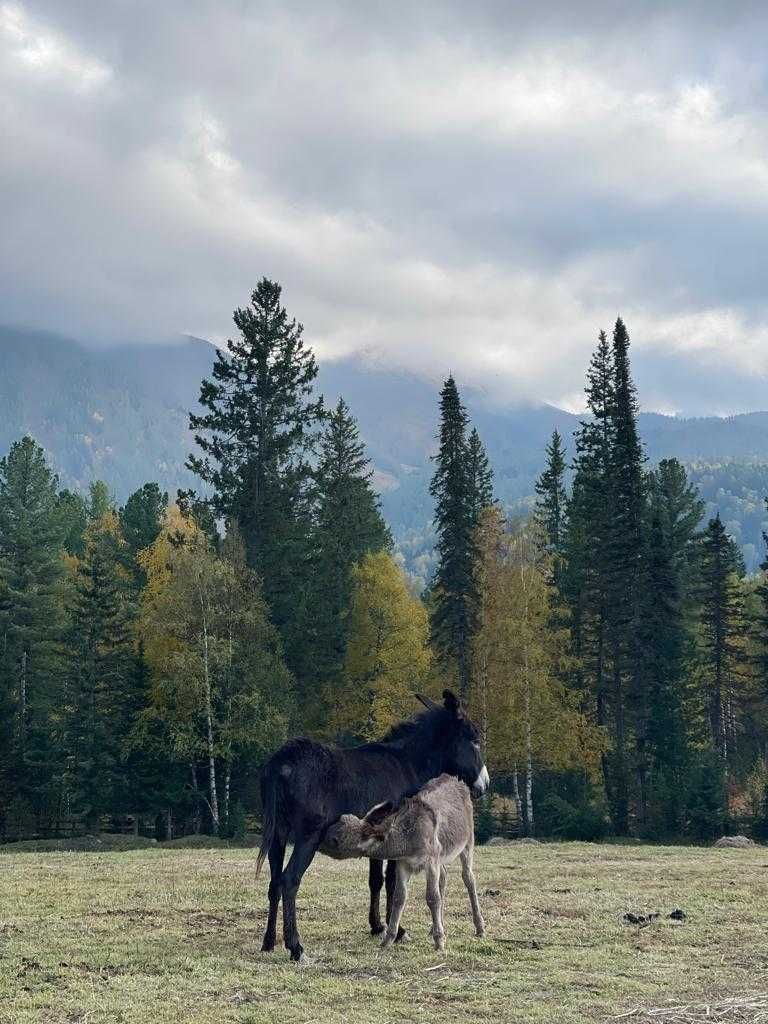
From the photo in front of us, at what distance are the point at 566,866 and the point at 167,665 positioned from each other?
25025 millimetres

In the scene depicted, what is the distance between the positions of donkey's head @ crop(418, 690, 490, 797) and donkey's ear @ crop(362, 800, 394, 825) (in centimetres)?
197

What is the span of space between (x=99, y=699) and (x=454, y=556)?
1738cm

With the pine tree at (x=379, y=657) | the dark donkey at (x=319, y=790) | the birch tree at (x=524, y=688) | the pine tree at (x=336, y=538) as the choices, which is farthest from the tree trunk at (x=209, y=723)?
the dark donkey at (x=319, y=790)

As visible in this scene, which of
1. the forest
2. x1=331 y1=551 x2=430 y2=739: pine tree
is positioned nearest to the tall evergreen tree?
the forest

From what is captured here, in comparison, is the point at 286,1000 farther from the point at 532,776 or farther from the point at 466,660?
the point at 532,776

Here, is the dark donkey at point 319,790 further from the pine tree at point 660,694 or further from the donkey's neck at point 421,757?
the pine tree at point 660,694

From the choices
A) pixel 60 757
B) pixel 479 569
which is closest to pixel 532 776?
pixel 479 569

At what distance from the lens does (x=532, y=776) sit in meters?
48.2

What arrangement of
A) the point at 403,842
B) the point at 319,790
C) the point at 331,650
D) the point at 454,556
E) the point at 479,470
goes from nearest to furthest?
the point at 403,842 → the point at 319,790 → the point at 454,556 → the point at 331,650 → the point at 479,470

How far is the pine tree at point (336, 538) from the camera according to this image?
50938mm

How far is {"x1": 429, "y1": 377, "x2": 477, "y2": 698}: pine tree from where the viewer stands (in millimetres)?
46594

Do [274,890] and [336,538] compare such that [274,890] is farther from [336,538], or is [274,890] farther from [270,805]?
[336,538]

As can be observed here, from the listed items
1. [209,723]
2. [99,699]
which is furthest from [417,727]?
[99,699]

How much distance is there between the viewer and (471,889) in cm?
1258
